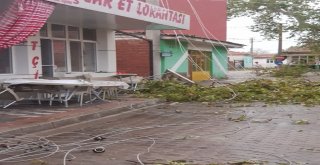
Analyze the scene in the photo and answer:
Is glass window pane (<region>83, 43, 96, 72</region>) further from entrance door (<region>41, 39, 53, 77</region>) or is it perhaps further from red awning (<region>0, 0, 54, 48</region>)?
red awning (<region>0, 0, 54, 48</region>)

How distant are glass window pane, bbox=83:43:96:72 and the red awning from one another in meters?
7.46

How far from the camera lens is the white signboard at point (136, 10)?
13.2 metres

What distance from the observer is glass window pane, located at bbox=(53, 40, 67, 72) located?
17.2 metres

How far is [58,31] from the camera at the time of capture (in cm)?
1739

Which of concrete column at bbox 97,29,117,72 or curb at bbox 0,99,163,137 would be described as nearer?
curb at bbox 0,99,163,137

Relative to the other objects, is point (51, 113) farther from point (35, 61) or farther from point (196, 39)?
point (196, 39)

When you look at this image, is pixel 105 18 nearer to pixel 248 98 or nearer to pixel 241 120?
pixel 248 98

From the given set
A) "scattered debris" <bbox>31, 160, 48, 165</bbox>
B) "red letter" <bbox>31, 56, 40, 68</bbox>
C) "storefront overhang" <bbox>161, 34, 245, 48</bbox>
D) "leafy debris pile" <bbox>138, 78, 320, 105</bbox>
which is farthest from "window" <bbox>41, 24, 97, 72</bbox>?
"scattered debris" <bbox>31, 160, 48, 165</bbox>

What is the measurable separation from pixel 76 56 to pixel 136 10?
3749 millimetres

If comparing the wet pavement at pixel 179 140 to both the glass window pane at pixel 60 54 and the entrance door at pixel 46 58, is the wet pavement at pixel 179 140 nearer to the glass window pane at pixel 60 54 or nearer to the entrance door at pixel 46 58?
the entrance door at pixel 46 58

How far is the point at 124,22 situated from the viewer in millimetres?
17766

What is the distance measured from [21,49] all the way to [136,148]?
9.12m

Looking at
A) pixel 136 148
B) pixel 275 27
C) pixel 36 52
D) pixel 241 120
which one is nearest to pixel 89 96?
pixel 36 52

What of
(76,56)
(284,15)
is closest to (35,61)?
(76,56)
